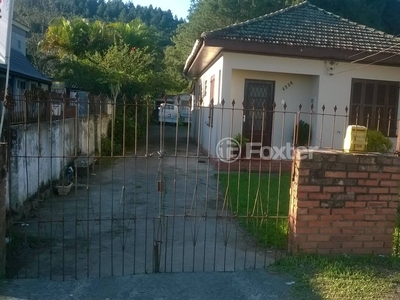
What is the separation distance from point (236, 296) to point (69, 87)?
1722cm

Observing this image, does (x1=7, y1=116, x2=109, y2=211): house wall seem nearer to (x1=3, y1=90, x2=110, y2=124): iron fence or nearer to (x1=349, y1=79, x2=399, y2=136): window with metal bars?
(x1=3, y1=90, x2=110, y2=124): iron fence

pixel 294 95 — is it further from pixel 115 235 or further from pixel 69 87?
pixel 69 87

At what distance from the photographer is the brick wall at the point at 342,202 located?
446cm

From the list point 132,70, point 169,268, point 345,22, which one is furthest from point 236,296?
point 132,70

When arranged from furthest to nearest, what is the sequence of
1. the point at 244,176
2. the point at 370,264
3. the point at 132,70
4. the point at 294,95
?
the point at 132,70 < the point at 294,95 < the point at 244,176 < the point at 370,264

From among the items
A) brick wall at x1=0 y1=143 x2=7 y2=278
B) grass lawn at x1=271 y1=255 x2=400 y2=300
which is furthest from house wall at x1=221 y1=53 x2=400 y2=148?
brick wall at x1=0 y1=143 x2=7 y2=278

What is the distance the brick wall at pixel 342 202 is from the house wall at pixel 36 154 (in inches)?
103

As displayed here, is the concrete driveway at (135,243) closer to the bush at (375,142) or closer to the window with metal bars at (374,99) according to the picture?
the bush at (375,142)

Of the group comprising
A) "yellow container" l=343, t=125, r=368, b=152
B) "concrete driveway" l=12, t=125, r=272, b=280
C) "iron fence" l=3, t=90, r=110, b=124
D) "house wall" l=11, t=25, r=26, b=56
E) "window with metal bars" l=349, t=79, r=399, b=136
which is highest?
"house wall" l=11, t=25, r=26, b=56

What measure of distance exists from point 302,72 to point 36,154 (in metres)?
7.43

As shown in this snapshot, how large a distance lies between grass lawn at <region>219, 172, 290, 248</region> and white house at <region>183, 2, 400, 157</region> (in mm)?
2206

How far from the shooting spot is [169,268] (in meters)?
4.56

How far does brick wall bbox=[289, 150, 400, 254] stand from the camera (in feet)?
14.6

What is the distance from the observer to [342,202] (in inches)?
179
